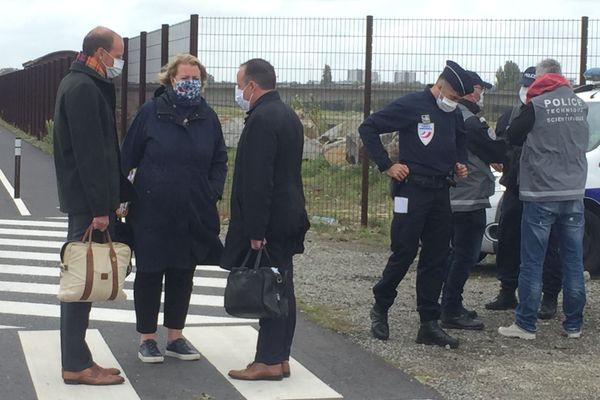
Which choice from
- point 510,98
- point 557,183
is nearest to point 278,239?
point 557,183

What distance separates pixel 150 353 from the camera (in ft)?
22.3

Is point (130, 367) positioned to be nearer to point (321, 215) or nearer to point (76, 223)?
point (76, 223)

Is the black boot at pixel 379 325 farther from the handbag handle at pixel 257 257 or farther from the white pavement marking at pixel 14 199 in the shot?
the white pavement marking at pixel 14 199

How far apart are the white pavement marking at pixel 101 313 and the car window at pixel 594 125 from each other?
13.6ft

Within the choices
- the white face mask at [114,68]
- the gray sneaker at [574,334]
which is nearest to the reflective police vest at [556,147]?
the gray sneaker at [574,334]

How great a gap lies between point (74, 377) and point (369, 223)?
8.38 metres

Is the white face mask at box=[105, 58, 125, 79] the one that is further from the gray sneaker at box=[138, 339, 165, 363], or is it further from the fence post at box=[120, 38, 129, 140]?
the fence post at box=[120, 38, 129, 140]

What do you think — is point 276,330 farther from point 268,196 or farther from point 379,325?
point 379,325

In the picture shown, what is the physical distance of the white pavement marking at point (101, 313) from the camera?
814cm

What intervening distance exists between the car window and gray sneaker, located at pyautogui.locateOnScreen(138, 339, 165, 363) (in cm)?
524

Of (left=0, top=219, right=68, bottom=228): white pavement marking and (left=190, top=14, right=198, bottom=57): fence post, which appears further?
(left=0, top=219, right=68, bottom=228): white pavement marking

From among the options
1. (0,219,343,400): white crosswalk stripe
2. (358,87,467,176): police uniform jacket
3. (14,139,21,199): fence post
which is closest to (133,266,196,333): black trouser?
(0,219,343,400): white crosswalk stripe

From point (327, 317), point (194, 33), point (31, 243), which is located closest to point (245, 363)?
point (327, 317)

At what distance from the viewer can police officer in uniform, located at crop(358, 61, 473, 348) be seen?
7332 millimetres
